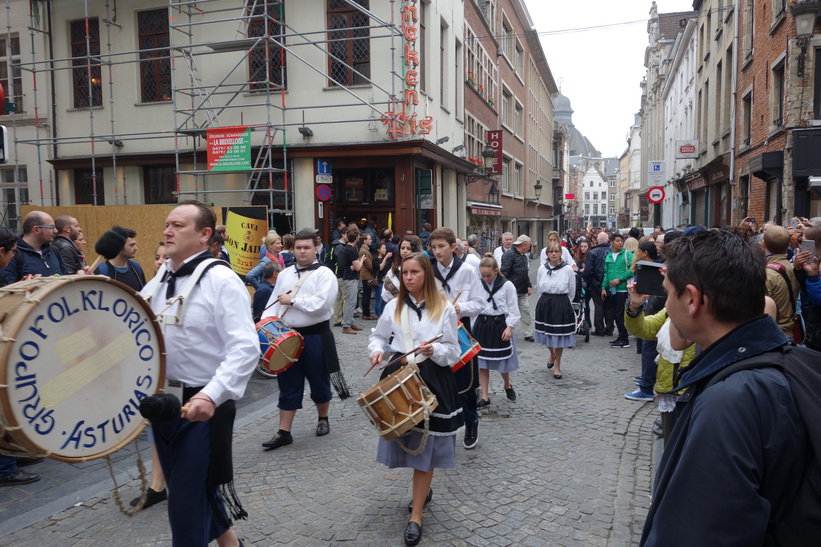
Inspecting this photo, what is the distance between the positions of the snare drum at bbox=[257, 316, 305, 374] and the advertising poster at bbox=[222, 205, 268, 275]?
6330 millimetres

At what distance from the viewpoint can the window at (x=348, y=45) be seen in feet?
54.6

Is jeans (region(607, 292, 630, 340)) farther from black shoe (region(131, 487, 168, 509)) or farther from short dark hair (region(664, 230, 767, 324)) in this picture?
short dark hair (region(664, 230, 767, 324))

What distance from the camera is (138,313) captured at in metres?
2.76

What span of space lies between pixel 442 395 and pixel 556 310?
184 inches

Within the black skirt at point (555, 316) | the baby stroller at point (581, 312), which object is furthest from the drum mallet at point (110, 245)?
the baby stroller at point (581, 312)

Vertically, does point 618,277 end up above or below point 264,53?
below

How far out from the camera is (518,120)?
3850cm

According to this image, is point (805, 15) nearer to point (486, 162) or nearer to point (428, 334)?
point (428, 334)

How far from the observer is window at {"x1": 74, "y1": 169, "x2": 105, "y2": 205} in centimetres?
1888

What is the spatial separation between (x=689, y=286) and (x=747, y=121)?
19.8 meters

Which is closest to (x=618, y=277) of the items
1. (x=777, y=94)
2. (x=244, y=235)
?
(x=244, y=235)

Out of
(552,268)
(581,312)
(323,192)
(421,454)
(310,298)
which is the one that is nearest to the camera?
(421,454)

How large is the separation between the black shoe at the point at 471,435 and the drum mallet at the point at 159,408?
3.50 metres

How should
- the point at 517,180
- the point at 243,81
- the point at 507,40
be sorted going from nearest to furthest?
the point at 243,81
the point at 507,40
the point at 517,180
